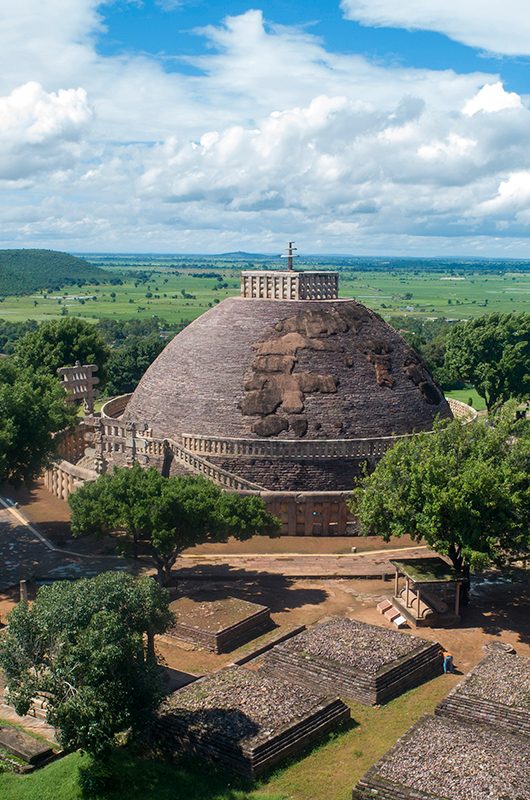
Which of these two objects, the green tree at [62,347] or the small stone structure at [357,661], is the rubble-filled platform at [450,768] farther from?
the green tree at [62,347]

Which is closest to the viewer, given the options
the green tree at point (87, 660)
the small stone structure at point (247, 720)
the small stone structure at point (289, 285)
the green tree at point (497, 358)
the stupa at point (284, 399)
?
the green tree at point (87, 660)

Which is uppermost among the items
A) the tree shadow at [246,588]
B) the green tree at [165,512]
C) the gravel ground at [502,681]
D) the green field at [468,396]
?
the green tree at [165,512]

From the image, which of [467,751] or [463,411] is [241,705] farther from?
[463,411]

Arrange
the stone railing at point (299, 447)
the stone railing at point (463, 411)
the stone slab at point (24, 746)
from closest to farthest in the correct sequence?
the stone slab at point (24, 746) → the stone railing at point (299, 447) → the stone railing at point (463, 411)

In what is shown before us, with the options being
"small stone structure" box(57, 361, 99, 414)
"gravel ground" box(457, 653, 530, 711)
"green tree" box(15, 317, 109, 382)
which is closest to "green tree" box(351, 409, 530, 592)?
"gravel ground" box(457, 653, 530, 711)

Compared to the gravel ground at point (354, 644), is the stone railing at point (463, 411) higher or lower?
higher

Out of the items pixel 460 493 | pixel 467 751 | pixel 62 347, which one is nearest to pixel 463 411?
pixel 460 493

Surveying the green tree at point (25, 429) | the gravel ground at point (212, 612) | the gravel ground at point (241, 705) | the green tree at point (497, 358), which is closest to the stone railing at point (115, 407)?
Answer: the green tree at point (25, 429)
